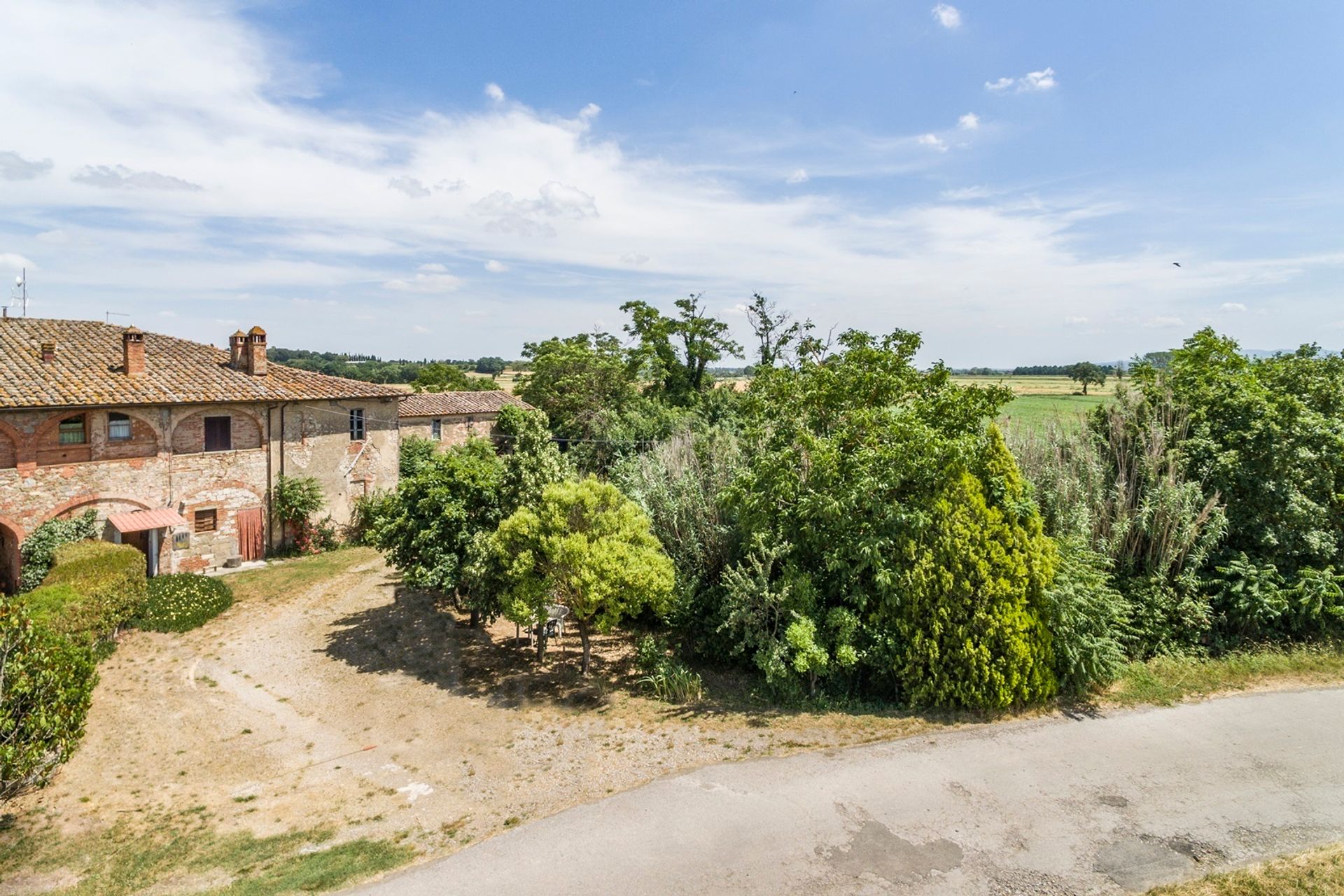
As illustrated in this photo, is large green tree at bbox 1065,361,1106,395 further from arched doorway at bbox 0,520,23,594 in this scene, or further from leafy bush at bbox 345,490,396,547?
arched doorway at bbox 0,520,23,594

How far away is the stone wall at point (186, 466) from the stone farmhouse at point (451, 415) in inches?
544

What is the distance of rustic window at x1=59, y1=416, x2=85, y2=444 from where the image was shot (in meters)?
19.8

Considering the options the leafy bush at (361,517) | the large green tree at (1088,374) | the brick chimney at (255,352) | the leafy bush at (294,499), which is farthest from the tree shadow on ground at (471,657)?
the large green tree at (1088,374)

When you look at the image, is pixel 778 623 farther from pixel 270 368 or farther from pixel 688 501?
pixel 270 368

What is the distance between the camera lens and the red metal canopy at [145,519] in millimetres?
20328

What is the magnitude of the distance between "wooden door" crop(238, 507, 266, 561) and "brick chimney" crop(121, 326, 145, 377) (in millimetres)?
5492

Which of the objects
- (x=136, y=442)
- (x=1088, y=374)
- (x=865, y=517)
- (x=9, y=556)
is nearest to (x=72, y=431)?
(x=136, y=442)

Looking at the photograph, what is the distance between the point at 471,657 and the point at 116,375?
15.6 metres

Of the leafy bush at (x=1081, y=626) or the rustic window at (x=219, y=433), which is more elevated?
the rustic window at (x=219, y=433)

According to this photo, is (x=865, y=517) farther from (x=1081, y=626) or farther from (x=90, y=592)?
(x=90, y=592)

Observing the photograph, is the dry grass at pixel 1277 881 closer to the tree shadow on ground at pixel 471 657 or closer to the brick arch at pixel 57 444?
the tree shadow on ground at pixel 471 657

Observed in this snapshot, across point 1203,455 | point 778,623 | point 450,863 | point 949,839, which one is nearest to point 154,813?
point 450,863

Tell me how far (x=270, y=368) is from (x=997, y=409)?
82.0 ft

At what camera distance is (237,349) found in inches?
997
